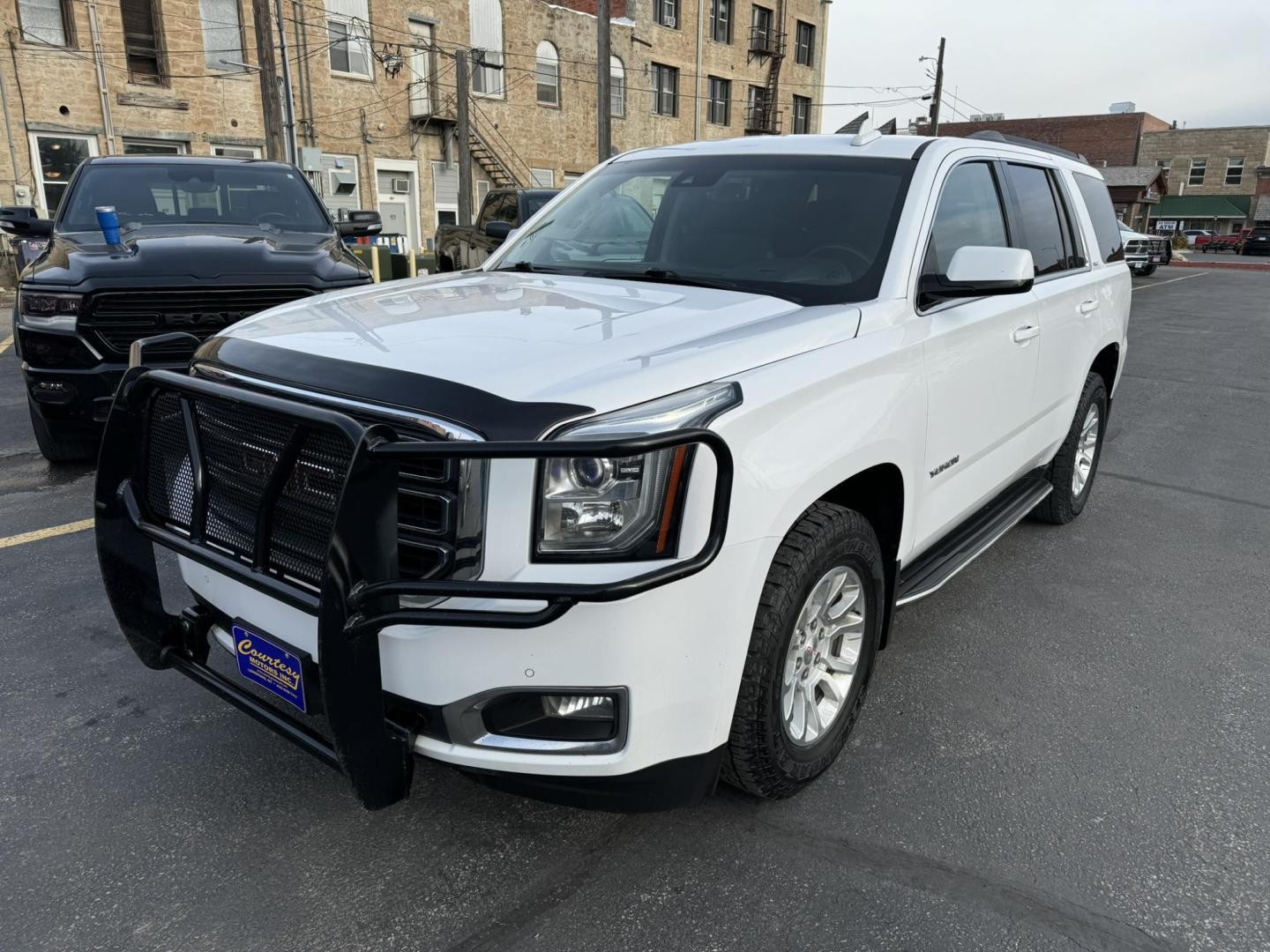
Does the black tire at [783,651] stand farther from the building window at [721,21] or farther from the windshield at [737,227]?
the building window at [721,21]

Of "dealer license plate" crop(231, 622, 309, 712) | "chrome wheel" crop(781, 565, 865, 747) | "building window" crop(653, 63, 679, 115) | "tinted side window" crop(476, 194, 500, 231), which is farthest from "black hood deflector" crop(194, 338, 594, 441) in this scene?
"building window" crop(653, 63, 679, 115)

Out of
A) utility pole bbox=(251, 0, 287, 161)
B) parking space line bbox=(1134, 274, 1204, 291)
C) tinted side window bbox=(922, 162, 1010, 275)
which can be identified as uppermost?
utility pole bbox=(251, 0, 287, 161)

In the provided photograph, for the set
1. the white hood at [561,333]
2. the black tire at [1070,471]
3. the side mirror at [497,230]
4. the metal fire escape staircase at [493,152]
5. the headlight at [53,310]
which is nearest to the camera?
the white hood at [561,333]

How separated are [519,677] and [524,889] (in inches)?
28.0

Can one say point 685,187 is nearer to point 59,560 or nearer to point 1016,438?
point 1016,438

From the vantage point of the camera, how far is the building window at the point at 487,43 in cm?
2845

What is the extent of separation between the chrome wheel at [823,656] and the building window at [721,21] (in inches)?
1502

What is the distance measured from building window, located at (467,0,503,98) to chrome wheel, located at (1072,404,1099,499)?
27297 millimetres

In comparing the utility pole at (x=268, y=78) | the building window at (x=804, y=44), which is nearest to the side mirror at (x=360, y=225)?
the utility pole at (x=268, y=78)

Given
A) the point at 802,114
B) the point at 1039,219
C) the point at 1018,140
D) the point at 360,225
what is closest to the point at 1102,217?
the point at 1018,140

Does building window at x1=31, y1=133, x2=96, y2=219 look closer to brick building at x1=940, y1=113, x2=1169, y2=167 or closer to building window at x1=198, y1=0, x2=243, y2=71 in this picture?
building window at x1=198, y1=0, x2=243, y2=71

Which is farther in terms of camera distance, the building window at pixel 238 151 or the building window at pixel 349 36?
the building window at pixel 349 36

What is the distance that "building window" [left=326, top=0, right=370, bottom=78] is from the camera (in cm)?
2522

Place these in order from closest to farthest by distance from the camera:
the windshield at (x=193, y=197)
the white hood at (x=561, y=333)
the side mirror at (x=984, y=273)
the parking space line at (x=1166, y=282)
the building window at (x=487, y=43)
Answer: the white hood at (x=561, y=333) < the side mirror at (x=984, y=273) < the windshield at (x=193, y=197) < the parking space line at (x=1166, y=282) < the building window at (x=487, y=43)
